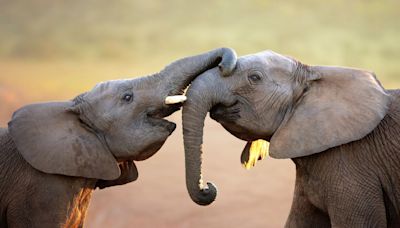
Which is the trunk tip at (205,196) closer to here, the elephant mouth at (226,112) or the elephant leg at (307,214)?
the elephant mouth at (226,112)

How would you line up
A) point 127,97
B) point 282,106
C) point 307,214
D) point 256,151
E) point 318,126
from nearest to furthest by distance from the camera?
point 318,126 < point 282,106 < point 127,97 < point 307,214 < point 256,151

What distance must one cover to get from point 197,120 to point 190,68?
17.5 inches

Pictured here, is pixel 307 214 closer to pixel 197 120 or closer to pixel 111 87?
pixel 197 120

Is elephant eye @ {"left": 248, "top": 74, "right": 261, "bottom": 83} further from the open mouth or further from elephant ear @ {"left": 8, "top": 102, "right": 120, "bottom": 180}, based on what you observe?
elephant ear @ {"left": 8, "top": 102, "right": 120, "bottom": 180}

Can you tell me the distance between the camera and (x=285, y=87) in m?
6.88

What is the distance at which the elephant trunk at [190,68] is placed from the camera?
267 inches

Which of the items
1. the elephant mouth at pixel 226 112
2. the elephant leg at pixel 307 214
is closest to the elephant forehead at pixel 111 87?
the elephant mouth at pixel 226 112

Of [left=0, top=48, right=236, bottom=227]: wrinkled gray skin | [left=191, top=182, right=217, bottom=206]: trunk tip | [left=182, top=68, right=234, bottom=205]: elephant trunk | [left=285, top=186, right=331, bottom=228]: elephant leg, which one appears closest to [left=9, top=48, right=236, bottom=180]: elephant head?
[left=0, top=48, right=236, bottom=227]: wrinkled gray skin

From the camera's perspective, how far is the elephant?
21.8 ft

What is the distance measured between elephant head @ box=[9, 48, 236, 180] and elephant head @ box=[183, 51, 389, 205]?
0.87 feet

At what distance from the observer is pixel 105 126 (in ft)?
23.5

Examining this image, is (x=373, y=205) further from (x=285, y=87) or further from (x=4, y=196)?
(x=4, y=196)

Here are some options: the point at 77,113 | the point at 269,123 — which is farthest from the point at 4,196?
the point at 269,123

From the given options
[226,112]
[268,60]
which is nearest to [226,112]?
[226,112]
